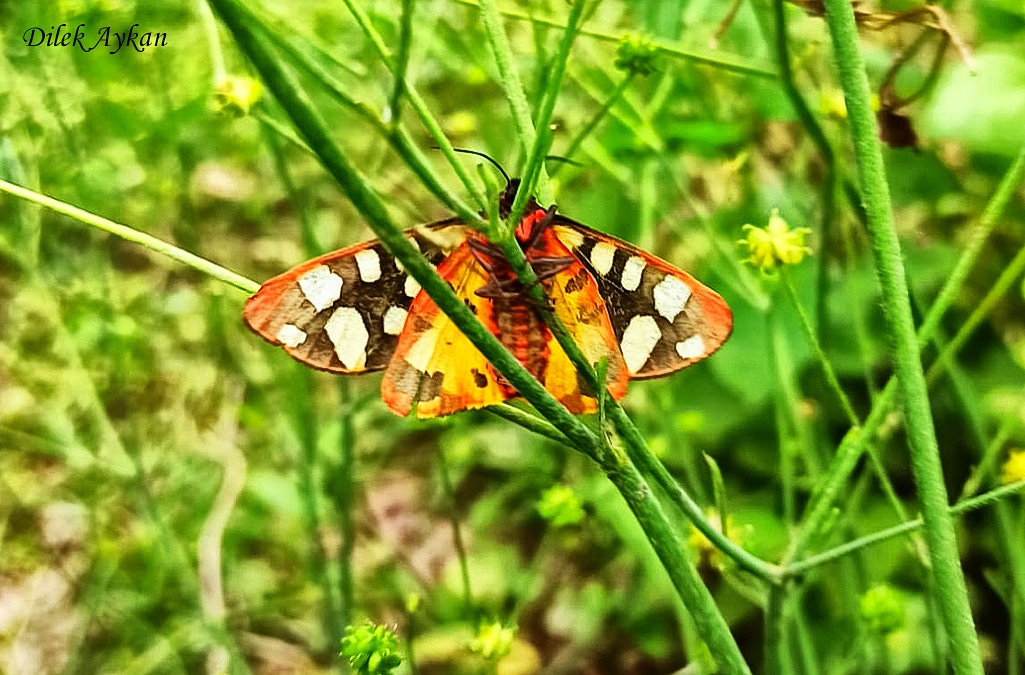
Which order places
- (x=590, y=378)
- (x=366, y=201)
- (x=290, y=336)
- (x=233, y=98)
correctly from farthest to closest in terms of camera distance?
(x=233, y=98)
(x=290, y=336)
(x=590, y=378)
(x=366, y=201)

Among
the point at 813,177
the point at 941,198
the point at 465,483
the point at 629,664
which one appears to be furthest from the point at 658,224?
the point at 629,664

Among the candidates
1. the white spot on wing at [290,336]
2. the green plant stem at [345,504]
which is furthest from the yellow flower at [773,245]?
the green plant stem at [345,504]

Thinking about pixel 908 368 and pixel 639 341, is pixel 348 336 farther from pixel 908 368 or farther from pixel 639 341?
pixel 908 368

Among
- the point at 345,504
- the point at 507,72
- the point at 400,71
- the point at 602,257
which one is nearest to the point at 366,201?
the point at 400,71

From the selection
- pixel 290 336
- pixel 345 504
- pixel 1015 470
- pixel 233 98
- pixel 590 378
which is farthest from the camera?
pixel 345 504

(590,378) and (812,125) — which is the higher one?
(812,125)

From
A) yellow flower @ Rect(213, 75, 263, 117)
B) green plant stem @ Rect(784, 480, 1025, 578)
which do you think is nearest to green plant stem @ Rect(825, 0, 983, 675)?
green plant stem @ Rect(784, 480, 1025, 578)

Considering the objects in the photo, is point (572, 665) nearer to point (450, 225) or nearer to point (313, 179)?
point (313, 179)

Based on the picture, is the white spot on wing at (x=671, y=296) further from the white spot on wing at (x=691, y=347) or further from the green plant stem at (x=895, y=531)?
the green plant stem at (x=895, y=531)
